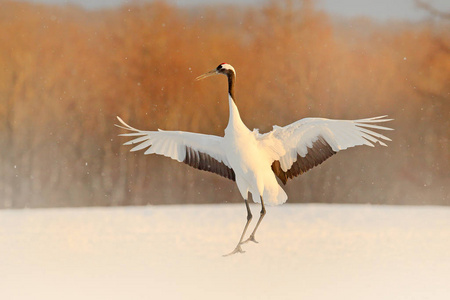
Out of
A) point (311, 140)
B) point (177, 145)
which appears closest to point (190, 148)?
point (177, 145)

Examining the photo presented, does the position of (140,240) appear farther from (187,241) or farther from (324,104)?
(324,104)

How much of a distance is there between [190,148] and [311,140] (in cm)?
76

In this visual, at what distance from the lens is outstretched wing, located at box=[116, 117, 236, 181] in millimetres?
3650

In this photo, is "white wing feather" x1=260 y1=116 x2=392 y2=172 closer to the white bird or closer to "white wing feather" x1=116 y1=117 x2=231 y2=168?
the white bird

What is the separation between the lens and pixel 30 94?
18.7ft

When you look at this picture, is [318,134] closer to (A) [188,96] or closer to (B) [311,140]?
(B) [311,140]

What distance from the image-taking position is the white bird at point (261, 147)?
337 centimetres

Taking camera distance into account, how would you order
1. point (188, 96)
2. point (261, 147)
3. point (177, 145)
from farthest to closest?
point (188, 96) → point (177, 145) → point (261, 147)

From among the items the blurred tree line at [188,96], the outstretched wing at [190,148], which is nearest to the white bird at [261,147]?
the outstretched wing at [190,148]

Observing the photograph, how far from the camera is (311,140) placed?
3.51 m

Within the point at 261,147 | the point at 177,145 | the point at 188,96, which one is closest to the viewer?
the point at 261,147

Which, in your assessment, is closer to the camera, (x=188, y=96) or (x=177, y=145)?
(x=177, y=145)

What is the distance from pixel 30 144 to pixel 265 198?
3036mm

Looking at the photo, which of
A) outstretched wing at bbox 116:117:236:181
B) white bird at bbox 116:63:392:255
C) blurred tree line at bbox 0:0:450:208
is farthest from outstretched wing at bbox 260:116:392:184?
blurred tree line at bbox 0:0:450:208
